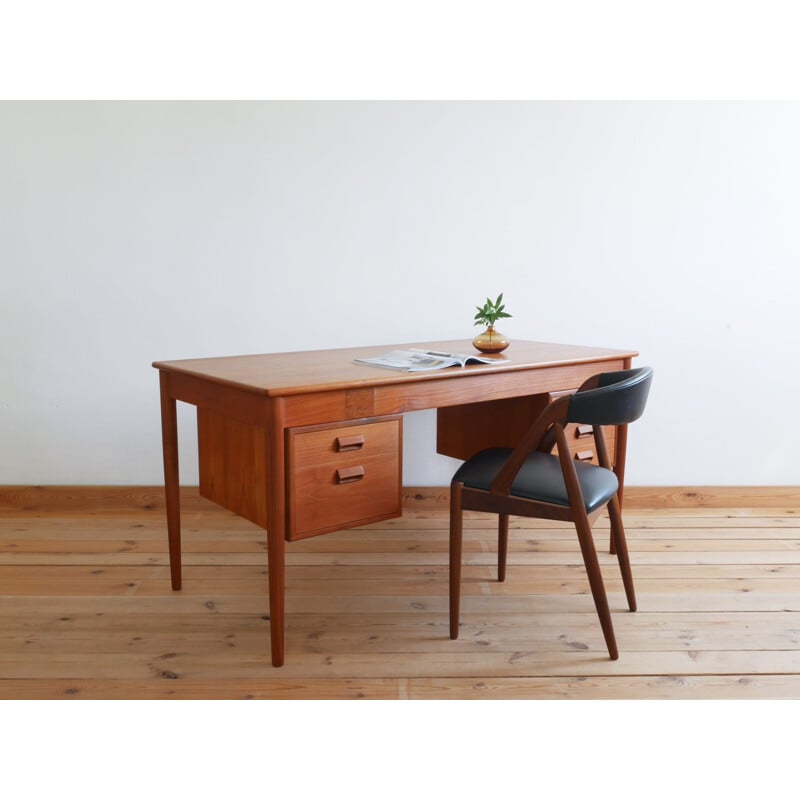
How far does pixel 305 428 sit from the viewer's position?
204cm

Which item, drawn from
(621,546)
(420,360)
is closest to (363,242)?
(420,360)

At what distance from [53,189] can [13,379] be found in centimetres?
82

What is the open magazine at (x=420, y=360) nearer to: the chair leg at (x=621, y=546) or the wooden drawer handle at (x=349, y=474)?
the wooden drawer handle at (x=349, y=474)

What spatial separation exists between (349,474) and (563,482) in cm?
61

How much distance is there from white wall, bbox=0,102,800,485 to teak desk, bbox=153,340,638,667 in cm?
79

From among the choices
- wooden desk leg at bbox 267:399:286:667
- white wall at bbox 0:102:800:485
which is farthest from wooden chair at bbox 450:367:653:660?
white wall at bbox 0:102:800:485

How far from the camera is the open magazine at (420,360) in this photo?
2.29 meters

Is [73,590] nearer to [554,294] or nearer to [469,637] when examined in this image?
[469,637]

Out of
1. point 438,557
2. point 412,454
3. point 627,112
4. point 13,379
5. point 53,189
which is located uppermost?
point 627,112

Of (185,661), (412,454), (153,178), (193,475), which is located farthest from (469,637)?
(153,178)

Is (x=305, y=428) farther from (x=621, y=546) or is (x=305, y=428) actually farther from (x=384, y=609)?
(x=621, y=546)

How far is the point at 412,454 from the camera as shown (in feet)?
11.3

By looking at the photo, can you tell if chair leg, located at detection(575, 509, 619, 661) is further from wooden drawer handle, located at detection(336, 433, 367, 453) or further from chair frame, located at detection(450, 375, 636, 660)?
wooden drawer handle, located at detection(336, 433, 367, 453)

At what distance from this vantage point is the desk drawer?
206 cm
